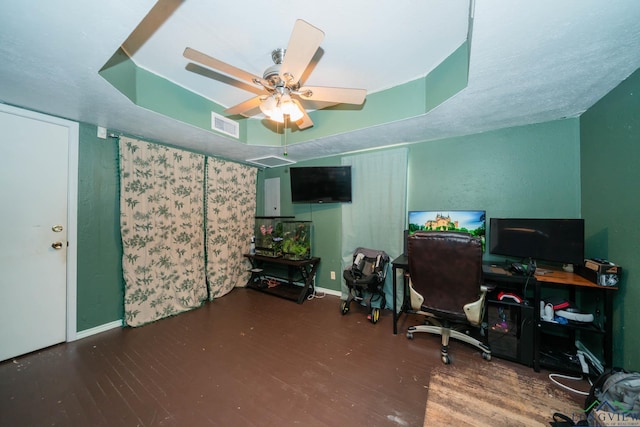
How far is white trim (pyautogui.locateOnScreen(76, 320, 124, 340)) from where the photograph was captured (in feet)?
7.02

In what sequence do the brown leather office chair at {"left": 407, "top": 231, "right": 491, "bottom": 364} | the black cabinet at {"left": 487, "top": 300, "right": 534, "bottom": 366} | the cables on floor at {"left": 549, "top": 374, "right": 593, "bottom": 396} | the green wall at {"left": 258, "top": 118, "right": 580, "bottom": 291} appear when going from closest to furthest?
1. the cables on floor at {"left": 549, "top": 374, "right": 593, "bottom": 396}
2. the brown leather office chair at {"left": 407, "top": 231, "right": 491, "bottom": 364}
3. the black cabinet at {"left": 487, "top": 300, "right": 534, "bottom": 366}
4. the green wall at {"left": 258, "top": 118, "right": 580, "bottom": 291}

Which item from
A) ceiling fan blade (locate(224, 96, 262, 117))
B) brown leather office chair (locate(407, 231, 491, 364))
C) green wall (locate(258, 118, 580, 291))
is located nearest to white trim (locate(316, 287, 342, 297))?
green wall (locate(258, 118, 580, 291))

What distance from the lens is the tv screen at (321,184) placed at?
122 inches

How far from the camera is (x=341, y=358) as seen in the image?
1.86 meters

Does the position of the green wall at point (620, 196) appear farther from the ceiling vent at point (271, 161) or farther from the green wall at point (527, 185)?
the ceiling vent at point (271, 161)

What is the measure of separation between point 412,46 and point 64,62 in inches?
91.8

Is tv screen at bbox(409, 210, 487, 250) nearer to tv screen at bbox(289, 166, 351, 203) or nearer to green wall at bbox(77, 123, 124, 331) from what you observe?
tv screen at bbox(289, 166, 351, 203)

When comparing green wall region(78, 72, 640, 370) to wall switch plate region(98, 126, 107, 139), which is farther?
wall switch plate region(98, 126, 107, 139)

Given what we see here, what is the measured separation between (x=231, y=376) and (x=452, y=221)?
8.69 ft

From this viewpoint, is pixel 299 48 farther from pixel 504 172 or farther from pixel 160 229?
pixel 160 229

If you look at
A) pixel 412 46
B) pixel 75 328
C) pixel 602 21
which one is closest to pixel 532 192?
pixel 602 21

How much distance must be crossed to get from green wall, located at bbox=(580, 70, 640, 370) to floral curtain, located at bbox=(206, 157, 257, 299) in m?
3.99

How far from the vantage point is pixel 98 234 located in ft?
7.41

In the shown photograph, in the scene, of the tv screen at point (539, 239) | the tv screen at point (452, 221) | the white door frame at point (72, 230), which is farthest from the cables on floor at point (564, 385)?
the white door frame at point (72, 230)
